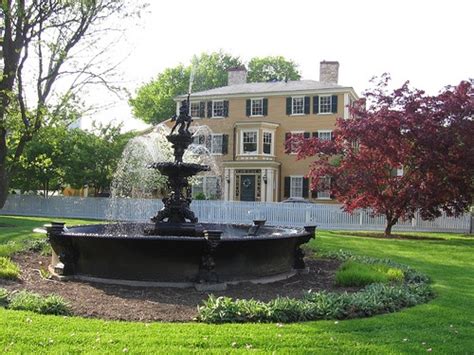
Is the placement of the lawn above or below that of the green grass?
below

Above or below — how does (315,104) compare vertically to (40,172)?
above

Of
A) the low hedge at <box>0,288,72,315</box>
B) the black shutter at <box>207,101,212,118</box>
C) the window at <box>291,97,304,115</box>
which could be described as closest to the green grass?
the low hedge at <box>0,288,72,315</box>

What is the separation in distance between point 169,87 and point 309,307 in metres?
60.3

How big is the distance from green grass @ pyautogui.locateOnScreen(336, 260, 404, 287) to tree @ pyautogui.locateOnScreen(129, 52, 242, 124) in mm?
52966

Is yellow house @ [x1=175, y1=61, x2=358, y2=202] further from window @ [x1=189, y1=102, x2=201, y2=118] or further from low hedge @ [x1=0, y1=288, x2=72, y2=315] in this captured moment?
low hedge @ [x1=0, y1=288, x2=72, y2=315]

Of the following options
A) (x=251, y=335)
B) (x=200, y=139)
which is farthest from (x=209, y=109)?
(x=251, y=335)

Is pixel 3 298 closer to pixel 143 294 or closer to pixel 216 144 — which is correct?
pixel 143 294

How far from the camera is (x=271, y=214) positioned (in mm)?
29875

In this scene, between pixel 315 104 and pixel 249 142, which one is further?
pixel 249 142

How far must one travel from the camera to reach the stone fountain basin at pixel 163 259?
28.9 feet

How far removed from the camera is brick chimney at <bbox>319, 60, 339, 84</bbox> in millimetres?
42781

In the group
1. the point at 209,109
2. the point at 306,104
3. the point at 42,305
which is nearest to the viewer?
the point at 42,305

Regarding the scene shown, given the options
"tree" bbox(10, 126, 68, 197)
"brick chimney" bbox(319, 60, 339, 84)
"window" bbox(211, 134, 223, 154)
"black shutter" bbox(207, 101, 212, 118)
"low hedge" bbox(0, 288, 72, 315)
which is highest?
"brick chimney" bbox(319, 60, 339, 84)

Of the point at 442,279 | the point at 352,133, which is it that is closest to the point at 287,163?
the point at 352,133
